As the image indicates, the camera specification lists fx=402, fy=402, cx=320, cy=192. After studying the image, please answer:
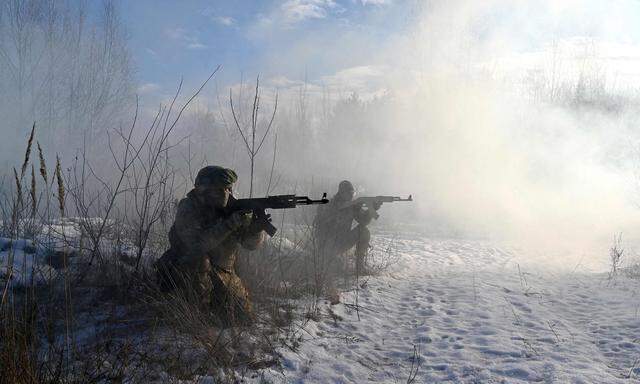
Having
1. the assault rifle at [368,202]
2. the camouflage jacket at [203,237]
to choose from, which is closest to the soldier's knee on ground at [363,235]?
the assault rifle at [368,202]

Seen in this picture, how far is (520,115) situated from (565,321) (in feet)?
67.8

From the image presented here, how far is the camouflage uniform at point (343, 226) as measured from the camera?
5836 millimetres

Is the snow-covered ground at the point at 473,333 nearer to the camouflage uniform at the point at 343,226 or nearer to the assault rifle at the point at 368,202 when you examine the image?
the camouflage uniform at the point at 343,226

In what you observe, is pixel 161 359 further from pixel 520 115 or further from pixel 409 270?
pixel 520 115

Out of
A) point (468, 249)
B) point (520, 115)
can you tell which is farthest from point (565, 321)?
point (520, 115)

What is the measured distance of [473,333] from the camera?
147 inches

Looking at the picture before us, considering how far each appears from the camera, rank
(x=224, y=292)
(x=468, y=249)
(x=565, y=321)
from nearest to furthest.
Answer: (x=224, y=292) < (x=565, y=321) < (x=468, y=249)

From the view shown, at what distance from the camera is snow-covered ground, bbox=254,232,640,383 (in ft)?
9.34

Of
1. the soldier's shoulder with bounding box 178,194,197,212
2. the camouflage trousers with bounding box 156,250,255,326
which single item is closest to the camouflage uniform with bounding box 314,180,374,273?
the camouflage trousers with bounding box 156,250,255,326

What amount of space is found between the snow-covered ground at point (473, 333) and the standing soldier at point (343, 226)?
1.94 ft

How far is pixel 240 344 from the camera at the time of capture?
2.79 metres

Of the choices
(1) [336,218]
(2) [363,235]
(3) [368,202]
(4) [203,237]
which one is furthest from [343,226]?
(4) [203,237]

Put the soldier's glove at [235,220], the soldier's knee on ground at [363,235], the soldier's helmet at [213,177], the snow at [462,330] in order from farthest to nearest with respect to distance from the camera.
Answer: the soldier's knee on ground at [363,235], the soldier's helmet at [213,177], the soldier's glove at [235,220], the snow at [462,330]

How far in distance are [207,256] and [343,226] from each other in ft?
10.9
